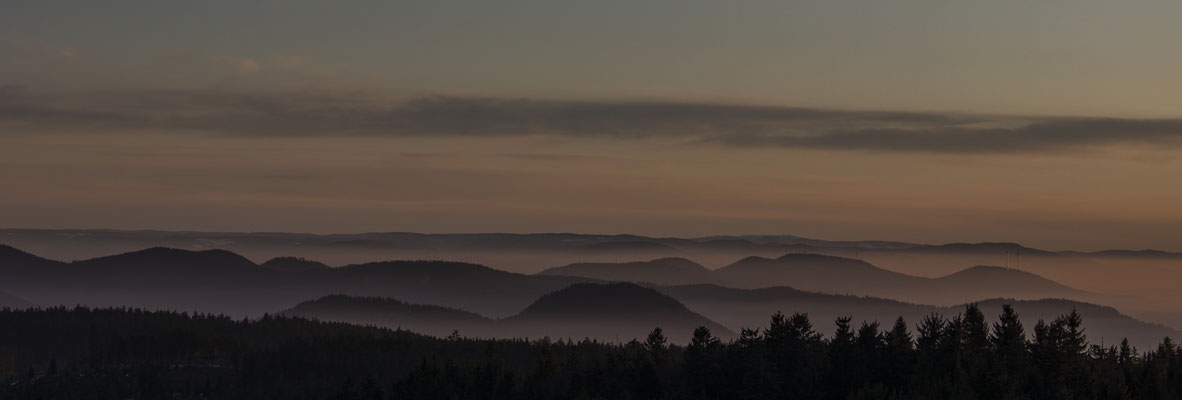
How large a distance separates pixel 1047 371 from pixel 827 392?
27491 mm

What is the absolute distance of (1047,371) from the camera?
5832 inches

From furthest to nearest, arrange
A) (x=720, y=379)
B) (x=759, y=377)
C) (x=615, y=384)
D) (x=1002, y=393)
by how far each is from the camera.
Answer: (x=615, y=384) → (x=720, y=379) → (x=759, y=377) → (x=1002, y=393)

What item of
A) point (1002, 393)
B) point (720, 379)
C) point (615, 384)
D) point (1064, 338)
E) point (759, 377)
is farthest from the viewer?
point (615, 384)

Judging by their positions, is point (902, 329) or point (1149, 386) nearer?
point (1149, 386)

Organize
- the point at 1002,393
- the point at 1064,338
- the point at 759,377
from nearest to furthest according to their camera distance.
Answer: the point at 1002,393
the point at 1064,338
the point at 759,377

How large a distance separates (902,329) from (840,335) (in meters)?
7.67

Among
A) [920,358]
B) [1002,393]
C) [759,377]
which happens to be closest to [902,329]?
[920,358]

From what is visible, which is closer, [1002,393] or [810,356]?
[1002,393]

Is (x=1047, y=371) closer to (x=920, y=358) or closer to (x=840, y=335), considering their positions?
(x=920, y=358)

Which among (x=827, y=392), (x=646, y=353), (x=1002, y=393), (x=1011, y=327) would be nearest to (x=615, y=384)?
(x=646, y=353)

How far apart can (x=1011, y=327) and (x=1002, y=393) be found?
26.3m

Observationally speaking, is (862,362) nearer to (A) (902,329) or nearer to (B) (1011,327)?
(A) (902,329)

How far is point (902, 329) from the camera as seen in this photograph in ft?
549

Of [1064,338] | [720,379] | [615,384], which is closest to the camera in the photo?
[1064,338]
